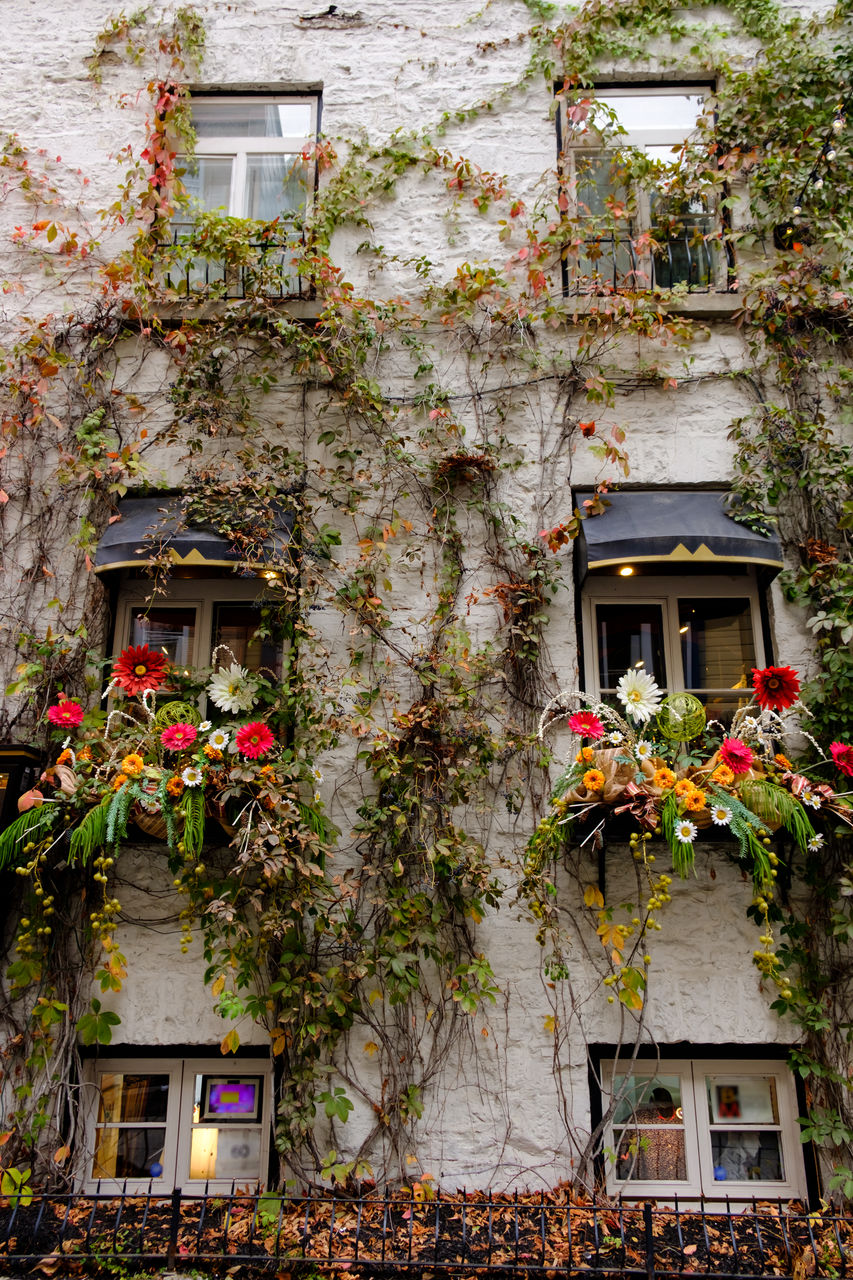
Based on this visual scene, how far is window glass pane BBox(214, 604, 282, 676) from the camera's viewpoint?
204 inches

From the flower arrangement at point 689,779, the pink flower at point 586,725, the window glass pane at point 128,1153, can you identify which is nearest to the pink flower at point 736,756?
the flower arrangement at point 689,779

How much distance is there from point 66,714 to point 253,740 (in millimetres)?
984

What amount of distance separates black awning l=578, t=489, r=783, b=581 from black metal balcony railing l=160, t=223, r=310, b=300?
7.65ft

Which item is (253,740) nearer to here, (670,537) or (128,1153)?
(128,1153)

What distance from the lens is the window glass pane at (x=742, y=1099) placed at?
179 inches

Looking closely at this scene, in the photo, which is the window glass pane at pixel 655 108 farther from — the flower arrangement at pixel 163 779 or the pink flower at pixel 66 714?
the pink flower at pixel 66 714

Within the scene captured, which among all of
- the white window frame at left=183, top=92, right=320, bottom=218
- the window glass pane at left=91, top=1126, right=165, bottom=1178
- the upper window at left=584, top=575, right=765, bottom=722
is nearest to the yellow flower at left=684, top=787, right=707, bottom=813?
the upper window at left=584, top=575, right=765, bottom=722

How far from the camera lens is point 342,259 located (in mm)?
5492

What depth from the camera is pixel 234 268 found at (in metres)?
5.44

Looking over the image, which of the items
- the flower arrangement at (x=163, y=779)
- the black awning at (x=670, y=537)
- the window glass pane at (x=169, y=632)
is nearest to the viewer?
the flower arrangement at (x=163, y=779)

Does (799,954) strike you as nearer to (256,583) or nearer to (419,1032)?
(419,1032)

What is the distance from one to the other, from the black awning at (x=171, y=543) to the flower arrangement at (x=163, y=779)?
0.55 meters

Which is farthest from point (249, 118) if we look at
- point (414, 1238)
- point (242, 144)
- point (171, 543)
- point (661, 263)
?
point (414, 1238)

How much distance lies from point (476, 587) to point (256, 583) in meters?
1.33
